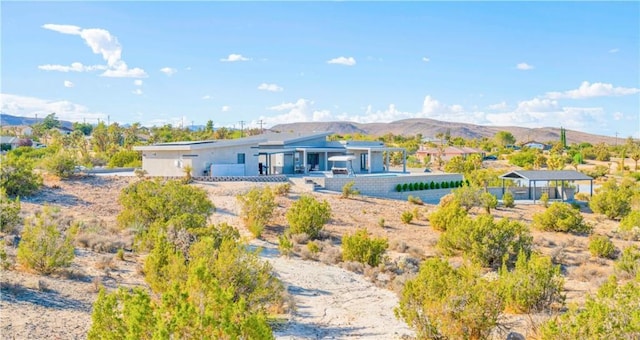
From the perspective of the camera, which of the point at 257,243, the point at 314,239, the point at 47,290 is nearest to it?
the point at 47,290

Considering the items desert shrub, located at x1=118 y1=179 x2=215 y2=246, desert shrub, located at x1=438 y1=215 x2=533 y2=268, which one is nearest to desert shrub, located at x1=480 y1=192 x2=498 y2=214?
desert shrub, located at x1=438 y1=215 x2=533 y2=268

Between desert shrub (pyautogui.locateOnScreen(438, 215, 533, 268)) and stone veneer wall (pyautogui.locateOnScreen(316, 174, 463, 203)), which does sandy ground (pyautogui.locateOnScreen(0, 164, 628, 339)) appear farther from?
stone veneer wall (pyautogui.locateOnScreen(316, 174, 463, 203))

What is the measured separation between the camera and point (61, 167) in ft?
96.4

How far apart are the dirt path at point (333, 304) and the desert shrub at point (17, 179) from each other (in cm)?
1354

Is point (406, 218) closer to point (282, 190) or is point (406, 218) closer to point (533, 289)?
point (282, 190)

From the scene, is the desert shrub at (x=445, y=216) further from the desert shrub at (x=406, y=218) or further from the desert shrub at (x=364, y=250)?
the desert shrub at (x=364, y=250)

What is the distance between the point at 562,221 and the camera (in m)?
25.5

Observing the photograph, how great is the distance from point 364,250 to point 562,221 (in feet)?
41.2

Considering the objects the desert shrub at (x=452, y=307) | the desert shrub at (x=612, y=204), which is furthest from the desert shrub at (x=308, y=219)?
the desert shrub at (x=612, y=204)

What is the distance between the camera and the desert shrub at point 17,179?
24.6 metres

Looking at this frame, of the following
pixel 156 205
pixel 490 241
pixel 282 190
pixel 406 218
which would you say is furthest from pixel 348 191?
pixel 156 205

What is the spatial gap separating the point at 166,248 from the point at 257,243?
25.6 feet

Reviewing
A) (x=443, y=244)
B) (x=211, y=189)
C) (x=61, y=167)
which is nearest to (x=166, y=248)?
(x=443, y=244)

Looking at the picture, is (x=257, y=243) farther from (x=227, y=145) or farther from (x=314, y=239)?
(x=227, y=145)
